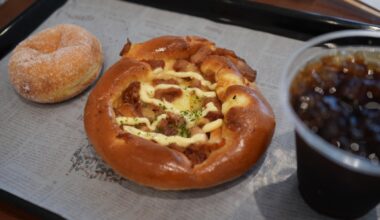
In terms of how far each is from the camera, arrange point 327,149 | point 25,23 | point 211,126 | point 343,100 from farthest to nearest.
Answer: point 25,23 → point 211,126 → point 343,100 → point 327,149

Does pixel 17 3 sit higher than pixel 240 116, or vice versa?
pixel 240 116

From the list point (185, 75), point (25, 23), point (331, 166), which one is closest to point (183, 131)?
point (185, 75)

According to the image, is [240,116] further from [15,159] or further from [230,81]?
[15,159]

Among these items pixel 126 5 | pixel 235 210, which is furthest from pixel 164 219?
pixel 126 5

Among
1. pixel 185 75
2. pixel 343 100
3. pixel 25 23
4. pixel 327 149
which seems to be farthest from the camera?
pixel 25 23

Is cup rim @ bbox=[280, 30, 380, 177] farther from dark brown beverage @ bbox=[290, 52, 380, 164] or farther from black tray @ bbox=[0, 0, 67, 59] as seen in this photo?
black tray @ bbox=[0, 0, 67, 59]

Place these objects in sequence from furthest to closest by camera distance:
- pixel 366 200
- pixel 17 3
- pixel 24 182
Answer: pixel 17 3 < pixel 24 182 < pixel 366 200

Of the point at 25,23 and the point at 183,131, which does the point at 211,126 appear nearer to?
the point at 183,131

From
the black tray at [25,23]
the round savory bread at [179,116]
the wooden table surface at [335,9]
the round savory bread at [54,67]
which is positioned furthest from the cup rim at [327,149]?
the black tray at [25,23]
